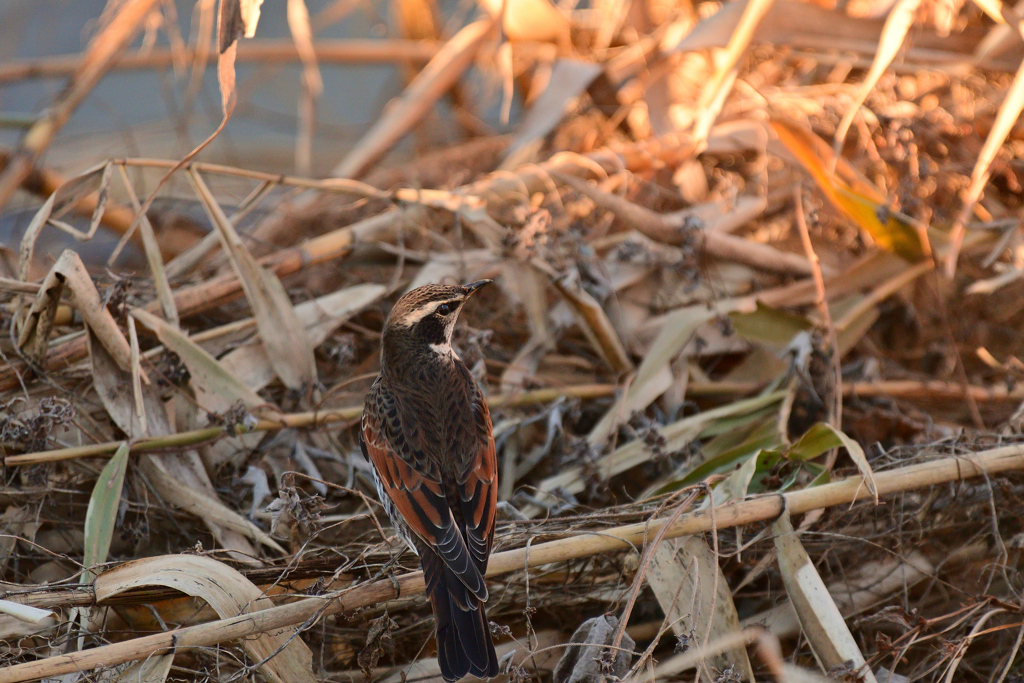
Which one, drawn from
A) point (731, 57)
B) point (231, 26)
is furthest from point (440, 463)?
point (731, 57)

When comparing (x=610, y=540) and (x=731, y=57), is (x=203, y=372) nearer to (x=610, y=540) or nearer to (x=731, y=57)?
(x=610, y=540)

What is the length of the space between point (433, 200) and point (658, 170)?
4.45ft

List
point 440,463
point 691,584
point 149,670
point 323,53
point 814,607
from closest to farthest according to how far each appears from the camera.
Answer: point 149,670 < point 814,607 < point 691,584 < point 440,463 < point 323,53

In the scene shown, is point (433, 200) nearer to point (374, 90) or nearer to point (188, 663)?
point (188, 663)

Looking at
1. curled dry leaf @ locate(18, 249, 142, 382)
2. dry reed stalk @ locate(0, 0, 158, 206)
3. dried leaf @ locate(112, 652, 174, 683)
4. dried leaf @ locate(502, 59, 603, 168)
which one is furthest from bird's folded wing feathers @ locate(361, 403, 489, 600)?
dry reed stalk @ locate(0, 0, 158, 206)

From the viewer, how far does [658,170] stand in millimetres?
4199

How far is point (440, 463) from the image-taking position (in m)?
2.69

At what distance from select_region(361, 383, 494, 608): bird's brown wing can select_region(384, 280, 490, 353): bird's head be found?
0.22 meters

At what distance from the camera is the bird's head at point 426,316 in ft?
9.38

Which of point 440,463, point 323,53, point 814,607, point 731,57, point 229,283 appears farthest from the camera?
point 323,53

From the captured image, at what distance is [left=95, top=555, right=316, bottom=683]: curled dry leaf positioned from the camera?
89.0 inches

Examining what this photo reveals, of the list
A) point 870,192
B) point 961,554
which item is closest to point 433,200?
point 870,192

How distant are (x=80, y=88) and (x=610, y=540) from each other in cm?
375

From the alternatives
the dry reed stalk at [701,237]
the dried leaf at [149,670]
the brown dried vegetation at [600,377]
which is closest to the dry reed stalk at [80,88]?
the brown dried vegetation at [600,377]
